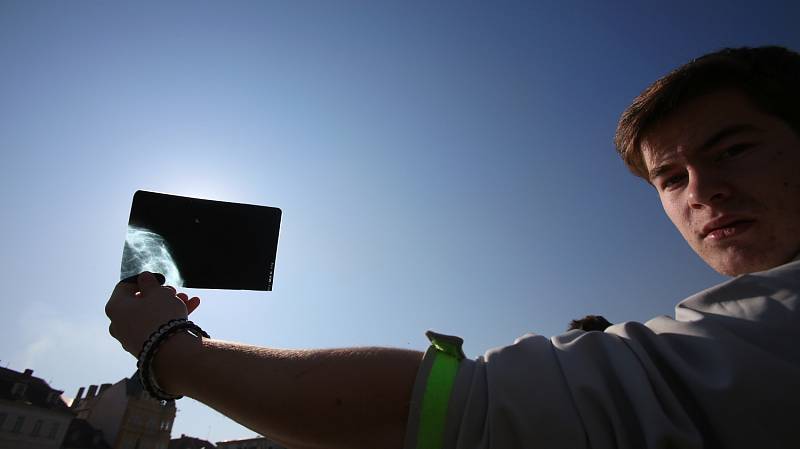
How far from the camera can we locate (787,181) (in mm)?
1652

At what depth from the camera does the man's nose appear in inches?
68.9

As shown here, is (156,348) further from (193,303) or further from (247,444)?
(247,444)

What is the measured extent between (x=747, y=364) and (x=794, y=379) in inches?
3.8

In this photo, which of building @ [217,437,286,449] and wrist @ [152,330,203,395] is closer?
wrist @ [152,330,203,395]

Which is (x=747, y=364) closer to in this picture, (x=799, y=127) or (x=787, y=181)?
(x=787, y=181)

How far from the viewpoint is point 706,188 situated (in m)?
1.79

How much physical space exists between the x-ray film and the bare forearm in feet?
3.69

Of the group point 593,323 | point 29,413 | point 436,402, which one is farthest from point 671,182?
point 29,413

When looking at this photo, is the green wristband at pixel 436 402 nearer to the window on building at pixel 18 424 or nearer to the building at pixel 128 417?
the window on building at pixel 18 424

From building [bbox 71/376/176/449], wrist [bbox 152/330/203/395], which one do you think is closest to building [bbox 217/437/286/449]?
building [bbox 71/376/176/449]

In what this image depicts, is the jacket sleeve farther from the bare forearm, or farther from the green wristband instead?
the bare forearm

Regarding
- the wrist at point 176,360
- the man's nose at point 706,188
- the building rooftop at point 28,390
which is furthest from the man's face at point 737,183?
the building rooftop at point 28,390

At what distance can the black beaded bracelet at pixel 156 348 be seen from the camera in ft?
5.01

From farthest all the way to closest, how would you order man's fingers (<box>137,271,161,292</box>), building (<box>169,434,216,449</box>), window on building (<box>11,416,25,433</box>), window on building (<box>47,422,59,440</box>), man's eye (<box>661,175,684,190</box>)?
1. building (<box>169,434,216,449</box>)
2. window on building (<box>47,422,59,440</box>)
3. window on building (<box>11,416,25,433</box>)
4. man's eye (<box>661,175,684,190</box>)
5. man's fingers (<box>137,271,161,292</box>)
